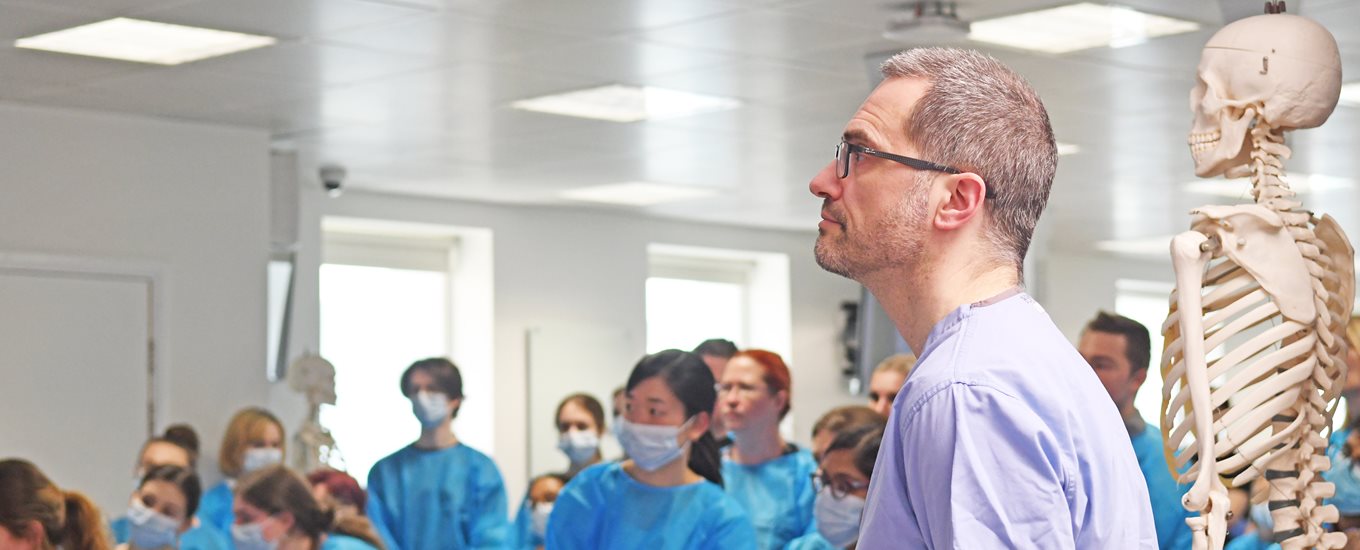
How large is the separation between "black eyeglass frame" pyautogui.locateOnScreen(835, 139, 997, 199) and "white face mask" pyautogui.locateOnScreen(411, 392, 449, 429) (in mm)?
6041

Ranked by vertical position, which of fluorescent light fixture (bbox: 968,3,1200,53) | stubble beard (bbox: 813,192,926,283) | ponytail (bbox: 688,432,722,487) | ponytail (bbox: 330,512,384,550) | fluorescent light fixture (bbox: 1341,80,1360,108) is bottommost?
ponytail (bbox: 330,512,384,550)

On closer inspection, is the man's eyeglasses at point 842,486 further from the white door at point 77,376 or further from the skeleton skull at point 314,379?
the skeleton skull at point 314,379

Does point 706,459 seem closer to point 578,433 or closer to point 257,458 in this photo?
point 578,433

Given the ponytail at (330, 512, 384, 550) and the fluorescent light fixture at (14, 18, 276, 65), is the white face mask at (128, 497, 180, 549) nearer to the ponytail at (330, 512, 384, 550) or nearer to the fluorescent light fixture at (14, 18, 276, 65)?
the ponytail at (330, 512, 384, 550)

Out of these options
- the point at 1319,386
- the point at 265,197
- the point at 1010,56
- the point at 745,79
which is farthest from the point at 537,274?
the point at 1319,386

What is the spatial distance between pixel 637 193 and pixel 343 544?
7000 mm

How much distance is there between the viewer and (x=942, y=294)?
171 centimetres

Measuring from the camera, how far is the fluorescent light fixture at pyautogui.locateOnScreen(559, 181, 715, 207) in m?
11.9

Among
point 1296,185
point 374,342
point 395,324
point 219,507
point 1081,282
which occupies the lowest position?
point 219,507

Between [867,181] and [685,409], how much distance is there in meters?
3.42

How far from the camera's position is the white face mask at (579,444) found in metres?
8.32

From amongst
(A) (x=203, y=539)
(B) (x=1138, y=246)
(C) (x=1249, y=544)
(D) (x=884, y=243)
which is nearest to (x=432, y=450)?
(A) (x=203, y=539)

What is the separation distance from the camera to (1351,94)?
8.60 m

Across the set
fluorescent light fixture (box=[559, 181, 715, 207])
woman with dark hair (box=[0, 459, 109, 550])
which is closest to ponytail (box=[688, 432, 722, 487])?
woman with dark hair (box=[0, 459, 109, 550])
